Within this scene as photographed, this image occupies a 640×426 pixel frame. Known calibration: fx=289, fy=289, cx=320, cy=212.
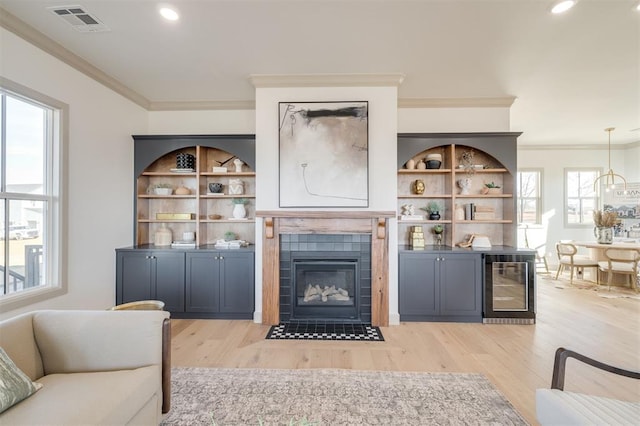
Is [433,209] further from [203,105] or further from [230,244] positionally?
[203,105]

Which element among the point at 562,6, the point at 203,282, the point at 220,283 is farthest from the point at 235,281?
the point at 562,6

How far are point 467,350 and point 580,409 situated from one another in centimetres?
164

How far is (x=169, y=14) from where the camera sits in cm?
238

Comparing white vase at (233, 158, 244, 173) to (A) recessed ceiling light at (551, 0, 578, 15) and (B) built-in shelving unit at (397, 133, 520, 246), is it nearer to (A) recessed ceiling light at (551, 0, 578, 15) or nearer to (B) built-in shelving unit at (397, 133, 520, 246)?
(B) built-in shelving unit at (397, 133, 520, 246)

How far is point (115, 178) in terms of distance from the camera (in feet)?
12.0

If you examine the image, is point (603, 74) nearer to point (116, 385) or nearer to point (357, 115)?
point (357, 115)

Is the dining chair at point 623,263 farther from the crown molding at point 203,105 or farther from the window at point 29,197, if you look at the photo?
the window at point 29,197

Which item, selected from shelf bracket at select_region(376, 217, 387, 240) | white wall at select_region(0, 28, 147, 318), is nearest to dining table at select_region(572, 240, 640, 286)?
shelf bracket at select_region(376, 217, 387, 240)

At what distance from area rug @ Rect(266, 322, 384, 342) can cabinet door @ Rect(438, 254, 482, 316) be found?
977 millimetres

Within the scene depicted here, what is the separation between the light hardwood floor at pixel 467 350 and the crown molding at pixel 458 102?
9.72 ft

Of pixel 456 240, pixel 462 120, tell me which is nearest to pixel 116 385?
pixel 456 240

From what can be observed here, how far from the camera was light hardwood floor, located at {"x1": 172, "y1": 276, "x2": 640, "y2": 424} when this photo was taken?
93.1 inches

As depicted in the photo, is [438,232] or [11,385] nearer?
[11,385]

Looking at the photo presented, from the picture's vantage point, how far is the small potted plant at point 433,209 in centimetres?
405
